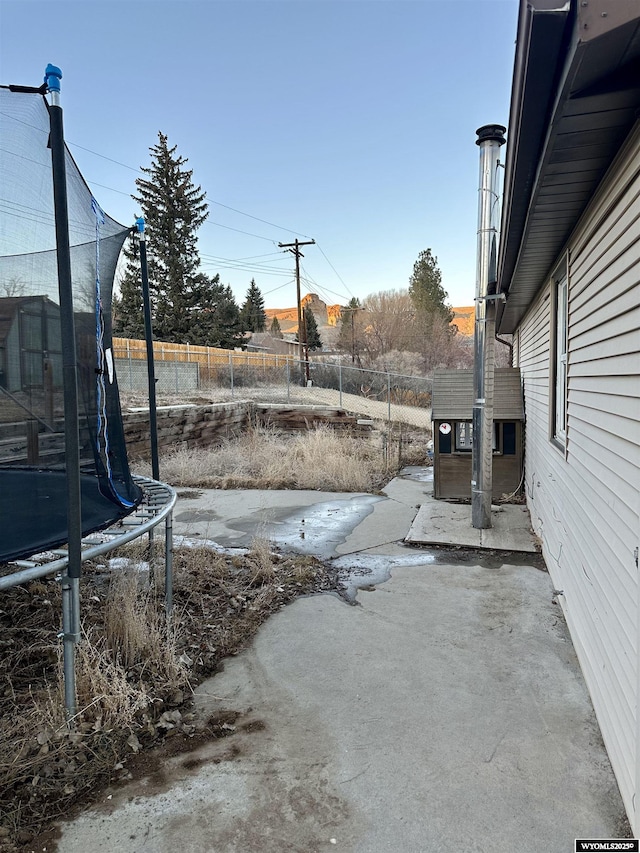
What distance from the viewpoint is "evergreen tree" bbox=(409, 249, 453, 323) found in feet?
124

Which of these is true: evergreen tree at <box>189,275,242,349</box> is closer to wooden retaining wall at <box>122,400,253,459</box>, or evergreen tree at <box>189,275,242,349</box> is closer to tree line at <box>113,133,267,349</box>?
tree line at <box>113,133,267,349</box>

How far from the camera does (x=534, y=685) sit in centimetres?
276

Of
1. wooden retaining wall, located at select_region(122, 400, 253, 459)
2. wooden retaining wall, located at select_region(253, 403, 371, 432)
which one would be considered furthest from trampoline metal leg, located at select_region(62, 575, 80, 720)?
wooden retaining wall, located at select_region(253, 403, 371, 432)

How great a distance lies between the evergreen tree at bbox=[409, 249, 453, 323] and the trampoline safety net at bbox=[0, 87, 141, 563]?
36.3 m

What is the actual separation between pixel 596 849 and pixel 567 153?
103 inches

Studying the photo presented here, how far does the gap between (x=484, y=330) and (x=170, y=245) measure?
84.9ft

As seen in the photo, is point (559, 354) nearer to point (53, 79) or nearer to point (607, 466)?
point (607, 466)

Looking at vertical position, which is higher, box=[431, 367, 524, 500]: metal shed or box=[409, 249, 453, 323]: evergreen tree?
box=[409, 249, 453, 323]: evergreen tree

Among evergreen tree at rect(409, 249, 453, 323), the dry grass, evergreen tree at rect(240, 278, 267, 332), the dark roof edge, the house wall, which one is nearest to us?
the dark roof edge

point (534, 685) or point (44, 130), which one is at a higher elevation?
point (44, 130)

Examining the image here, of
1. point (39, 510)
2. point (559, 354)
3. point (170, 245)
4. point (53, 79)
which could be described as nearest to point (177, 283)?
point (170, 245)

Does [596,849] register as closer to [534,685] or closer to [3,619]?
[534,685]

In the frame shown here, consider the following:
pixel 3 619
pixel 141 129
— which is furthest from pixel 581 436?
pixel 141 129

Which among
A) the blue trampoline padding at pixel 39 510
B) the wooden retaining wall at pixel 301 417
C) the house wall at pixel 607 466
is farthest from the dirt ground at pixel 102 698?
the wooden retaining wall at pixel 301 417
